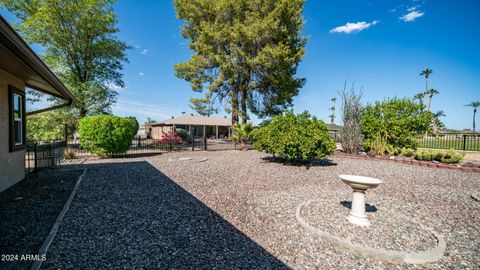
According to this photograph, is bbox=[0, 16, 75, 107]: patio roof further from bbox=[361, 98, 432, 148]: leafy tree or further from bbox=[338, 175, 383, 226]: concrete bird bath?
bbox=[361, 98, 432, 148]: leafy tree

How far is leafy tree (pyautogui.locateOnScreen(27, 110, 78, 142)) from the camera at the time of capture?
12.3 metres

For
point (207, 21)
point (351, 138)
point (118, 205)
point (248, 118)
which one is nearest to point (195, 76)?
point (207, 21)

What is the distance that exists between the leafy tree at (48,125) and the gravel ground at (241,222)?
9487mm

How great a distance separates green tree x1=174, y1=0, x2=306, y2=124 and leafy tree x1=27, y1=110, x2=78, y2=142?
876 cm

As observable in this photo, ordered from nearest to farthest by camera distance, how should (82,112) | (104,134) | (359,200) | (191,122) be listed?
(359,200), (104,134), (82,112), (191,122)

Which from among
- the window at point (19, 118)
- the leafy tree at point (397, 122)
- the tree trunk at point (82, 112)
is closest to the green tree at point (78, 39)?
the tree trunk at point (82, 112)

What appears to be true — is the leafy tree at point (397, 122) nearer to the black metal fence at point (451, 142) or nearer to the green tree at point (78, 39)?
the black metal fence at point (451, 142)

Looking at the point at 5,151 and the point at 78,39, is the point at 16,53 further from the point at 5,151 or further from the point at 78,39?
the point at 78,39

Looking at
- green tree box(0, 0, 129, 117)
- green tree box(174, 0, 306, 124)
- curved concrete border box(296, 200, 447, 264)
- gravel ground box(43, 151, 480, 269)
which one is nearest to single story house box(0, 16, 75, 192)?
gravel ground box(43, 151, 480, 269)

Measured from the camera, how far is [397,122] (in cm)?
1077

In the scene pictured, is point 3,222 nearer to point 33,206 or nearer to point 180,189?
point 33,206

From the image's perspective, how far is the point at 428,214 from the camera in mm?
4020

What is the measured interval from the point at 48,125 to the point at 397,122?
21.0 m

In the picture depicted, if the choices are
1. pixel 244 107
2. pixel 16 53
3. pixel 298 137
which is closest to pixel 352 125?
pixel 298 137
